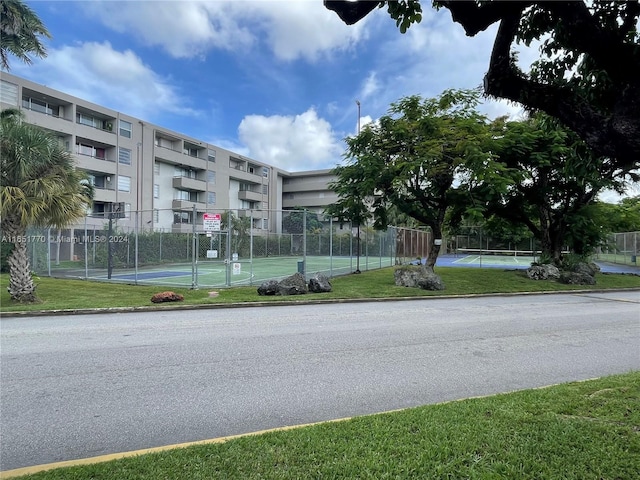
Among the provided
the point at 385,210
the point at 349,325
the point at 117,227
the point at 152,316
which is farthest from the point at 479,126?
the point at 117,227

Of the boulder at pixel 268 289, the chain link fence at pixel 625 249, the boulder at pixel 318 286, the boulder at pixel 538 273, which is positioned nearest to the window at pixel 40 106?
the boulder at pixel 268 289

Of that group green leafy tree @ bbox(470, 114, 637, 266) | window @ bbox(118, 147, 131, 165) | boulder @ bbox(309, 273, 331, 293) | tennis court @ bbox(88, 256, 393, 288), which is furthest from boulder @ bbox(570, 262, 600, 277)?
window @ bbox(118, 147, 131, 165)

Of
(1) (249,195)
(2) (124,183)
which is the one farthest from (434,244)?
(1) (249,195)

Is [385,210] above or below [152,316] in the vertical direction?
above

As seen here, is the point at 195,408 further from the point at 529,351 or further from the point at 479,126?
the point at 479,126

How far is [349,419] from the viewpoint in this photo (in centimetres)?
388

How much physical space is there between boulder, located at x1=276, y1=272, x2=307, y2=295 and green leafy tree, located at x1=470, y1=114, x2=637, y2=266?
7.79 meters

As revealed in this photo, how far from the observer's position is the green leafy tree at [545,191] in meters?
17.6

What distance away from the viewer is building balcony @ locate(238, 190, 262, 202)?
53150 millimetres

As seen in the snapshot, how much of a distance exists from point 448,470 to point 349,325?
20.4 feet

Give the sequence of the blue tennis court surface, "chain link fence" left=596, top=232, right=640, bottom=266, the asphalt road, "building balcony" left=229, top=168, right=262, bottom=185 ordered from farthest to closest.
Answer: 1. "building balcony" left=229, top=168, right=262, bottom=185
2. "chain link fence" left=596, top=232, right=640, bottom=266
3. the blue tennis court surface
4. the asphalt road

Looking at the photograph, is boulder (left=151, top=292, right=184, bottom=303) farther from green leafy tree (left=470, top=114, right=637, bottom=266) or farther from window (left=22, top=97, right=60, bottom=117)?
window (left=22, top=97, right=60, bottom=117)

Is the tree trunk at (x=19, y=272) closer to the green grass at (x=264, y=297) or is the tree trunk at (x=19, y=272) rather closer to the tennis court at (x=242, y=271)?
the green grass at (x=264, y=297)

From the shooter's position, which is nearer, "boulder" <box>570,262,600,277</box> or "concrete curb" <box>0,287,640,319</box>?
"concrete curb" <box>0,287,640,319</box>
